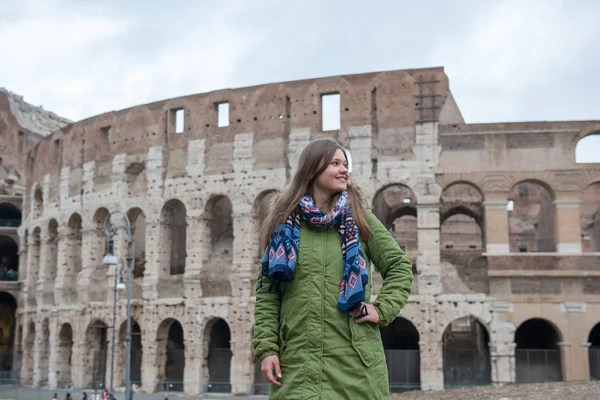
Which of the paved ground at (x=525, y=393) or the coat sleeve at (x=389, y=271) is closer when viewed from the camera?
the coat sleeve at (x=389, y=271)

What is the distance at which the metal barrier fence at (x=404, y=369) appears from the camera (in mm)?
21875

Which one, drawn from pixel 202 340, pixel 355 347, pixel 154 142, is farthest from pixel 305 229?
pixel 154 142

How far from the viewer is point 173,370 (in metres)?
26.1

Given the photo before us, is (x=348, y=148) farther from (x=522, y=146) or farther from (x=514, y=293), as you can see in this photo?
(x=514, y=293)

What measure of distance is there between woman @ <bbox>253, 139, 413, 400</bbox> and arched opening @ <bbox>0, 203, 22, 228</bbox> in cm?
3463

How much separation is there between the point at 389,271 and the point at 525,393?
1133 cm

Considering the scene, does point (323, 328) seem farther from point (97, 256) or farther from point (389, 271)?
point (97, 256)

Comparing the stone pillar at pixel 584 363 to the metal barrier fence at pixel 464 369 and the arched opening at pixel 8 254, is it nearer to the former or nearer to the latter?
the metal barrier fence at pixel 464 369

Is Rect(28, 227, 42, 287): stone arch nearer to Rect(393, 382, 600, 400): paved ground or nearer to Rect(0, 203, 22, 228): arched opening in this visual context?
Rect(0, 203, 22, 228): arched opening

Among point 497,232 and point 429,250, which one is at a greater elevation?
point 497,232

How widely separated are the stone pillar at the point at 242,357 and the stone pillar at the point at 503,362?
7595 millimetres

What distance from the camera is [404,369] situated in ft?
72.6

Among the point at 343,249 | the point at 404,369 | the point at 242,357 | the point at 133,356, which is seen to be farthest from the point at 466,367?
the point at 343,249

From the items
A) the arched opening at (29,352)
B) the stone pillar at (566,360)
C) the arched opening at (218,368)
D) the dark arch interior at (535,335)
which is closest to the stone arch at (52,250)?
the arched opening at (29,352)
